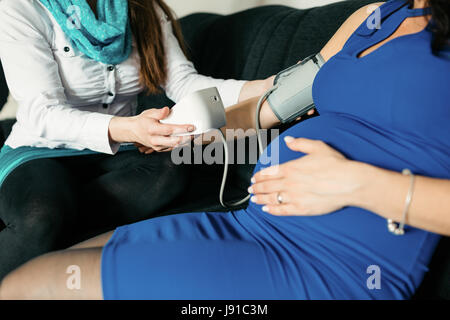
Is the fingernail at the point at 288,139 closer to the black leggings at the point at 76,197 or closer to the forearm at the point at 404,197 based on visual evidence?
the forearm at the point at 404,197

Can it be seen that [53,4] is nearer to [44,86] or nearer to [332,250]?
[44,86]

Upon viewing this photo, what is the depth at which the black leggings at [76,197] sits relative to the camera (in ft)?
2.68

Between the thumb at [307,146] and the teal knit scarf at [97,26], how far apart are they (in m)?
0.61

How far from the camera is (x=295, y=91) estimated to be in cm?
84

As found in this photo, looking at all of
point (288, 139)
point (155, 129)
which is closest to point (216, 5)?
point (155, 129)

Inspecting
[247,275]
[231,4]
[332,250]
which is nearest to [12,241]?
[247,275]

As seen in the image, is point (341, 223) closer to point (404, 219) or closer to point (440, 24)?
point (404, 219)

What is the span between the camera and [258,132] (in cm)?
91

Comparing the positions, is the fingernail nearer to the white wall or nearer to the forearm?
the forearm

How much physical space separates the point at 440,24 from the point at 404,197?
0.28m

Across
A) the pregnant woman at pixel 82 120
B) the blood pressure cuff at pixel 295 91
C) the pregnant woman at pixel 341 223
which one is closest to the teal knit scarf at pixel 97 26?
the pregnant woman at pixel 82 120

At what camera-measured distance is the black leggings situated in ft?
2.68

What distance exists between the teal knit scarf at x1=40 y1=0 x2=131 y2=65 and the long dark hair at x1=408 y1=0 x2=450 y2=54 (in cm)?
75

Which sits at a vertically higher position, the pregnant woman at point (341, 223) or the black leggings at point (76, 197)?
the pregnant woman at point (341, 223)
